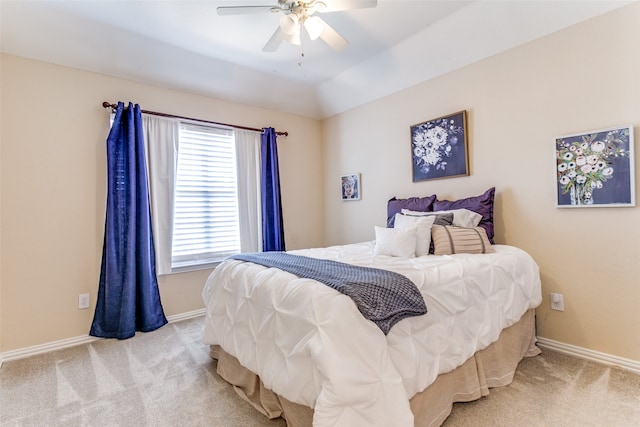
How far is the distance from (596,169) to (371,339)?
2111mm

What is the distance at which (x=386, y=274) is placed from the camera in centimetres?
153

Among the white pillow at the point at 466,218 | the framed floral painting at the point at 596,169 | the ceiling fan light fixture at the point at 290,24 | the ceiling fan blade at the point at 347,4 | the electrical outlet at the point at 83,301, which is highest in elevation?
the ceiling fan blade at the point at 347,4

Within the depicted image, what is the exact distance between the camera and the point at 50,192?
103 inches

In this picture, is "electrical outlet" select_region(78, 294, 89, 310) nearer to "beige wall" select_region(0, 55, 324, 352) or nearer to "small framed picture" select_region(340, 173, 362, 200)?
"beige wall" select_region(0, 55, 324, 352)

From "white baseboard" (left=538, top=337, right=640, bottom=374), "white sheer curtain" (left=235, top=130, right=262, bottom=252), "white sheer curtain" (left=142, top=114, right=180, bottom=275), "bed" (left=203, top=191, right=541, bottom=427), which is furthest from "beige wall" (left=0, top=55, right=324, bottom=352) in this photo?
"white baseboard" (left=538, top=337, right=640, bottom=374)

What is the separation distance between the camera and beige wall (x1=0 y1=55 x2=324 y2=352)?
2.46m

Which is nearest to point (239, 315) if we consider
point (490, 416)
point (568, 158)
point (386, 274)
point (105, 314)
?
point (386, 274)

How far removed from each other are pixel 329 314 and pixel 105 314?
8.24ft

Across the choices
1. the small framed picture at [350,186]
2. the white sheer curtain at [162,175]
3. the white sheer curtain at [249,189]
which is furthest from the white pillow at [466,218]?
the white sheer curtain at [162,175]

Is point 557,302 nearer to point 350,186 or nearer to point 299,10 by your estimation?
point 350,186

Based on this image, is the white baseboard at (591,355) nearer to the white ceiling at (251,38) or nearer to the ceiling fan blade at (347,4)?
the white ceiling at (251,38)

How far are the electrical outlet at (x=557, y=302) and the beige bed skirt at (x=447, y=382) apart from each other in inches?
10.3

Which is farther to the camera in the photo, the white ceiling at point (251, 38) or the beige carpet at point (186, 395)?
the white ceiling at point (251, 38)

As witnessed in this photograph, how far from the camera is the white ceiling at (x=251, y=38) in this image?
232 cm
